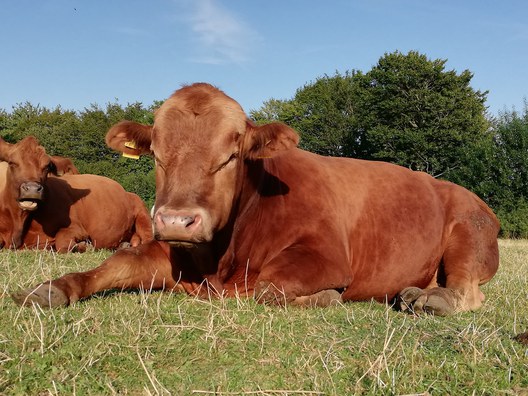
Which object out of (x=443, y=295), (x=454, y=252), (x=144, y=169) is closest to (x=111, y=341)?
(x=443, y=295)

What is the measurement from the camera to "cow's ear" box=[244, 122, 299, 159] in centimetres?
518

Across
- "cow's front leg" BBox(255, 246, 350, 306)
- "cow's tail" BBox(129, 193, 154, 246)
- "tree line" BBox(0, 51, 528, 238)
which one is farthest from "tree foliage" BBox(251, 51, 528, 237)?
"cow's front leg" BBox(255, 246, 350, 306)

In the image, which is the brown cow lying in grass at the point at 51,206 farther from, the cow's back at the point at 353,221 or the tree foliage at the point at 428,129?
the tree foliage at the point at 428,129

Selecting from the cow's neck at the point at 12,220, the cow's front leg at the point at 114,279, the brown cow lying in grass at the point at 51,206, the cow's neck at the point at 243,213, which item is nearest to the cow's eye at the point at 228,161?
the cow's neck at the point at 243,213

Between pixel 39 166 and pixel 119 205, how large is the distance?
9.39ft

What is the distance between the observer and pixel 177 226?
405 centimetres

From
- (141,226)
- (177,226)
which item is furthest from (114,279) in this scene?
(141,226)

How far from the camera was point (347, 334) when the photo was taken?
11.3 feet

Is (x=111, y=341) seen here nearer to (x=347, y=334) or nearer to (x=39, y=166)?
(x=347, y=334)

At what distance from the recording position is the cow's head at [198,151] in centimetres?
416

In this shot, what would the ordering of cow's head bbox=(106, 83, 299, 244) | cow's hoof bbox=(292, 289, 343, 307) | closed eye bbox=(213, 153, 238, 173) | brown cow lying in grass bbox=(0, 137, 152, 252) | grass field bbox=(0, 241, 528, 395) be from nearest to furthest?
grass field bbox=(0, 241, 528, 395) < cow's head bbox=(106, 83, 299, 244) < closed eye bbox=(213, 153, 238, 173) < cow's hoof bbox=(292, 289, 343, 307) < brown cow lying in grass bbox=(0, 137, 152, 252)

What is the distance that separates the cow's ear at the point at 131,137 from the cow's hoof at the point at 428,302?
2852 millimetres

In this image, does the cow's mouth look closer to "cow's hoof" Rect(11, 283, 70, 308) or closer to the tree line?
"cow's hoof" Rect(11, 283, 70, 308)

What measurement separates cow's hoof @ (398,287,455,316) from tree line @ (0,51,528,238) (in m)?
25.0
